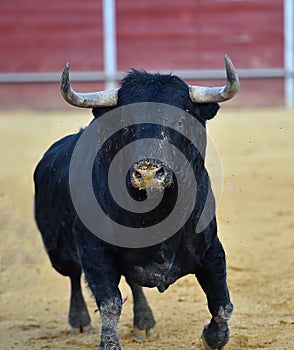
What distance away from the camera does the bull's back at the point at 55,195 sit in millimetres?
3660

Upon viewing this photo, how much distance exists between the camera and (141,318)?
3.81m

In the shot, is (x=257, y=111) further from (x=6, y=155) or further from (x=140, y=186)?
(x=140, y=186)

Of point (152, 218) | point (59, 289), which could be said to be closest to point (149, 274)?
point (152, 218)

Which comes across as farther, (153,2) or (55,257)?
(153,2)

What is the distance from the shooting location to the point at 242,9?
11789mm

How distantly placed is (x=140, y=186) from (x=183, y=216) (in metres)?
0.38

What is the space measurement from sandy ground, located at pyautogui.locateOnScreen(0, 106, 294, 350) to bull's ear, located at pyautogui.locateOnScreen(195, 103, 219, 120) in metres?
0.96

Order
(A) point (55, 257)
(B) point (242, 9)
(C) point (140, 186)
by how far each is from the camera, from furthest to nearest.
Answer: (B) point (242, 9) → (A) point (55, 257) → (C) point (140, 186)

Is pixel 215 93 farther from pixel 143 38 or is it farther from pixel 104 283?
pixel 143 38

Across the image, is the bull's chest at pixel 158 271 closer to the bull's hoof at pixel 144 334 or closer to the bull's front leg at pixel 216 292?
the bull's front leg at pixel 216 292

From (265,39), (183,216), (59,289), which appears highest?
(265,39)

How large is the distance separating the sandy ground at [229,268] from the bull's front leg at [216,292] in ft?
0.57

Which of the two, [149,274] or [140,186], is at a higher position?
[140,186]

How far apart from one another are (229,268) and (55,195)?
1434 mm
